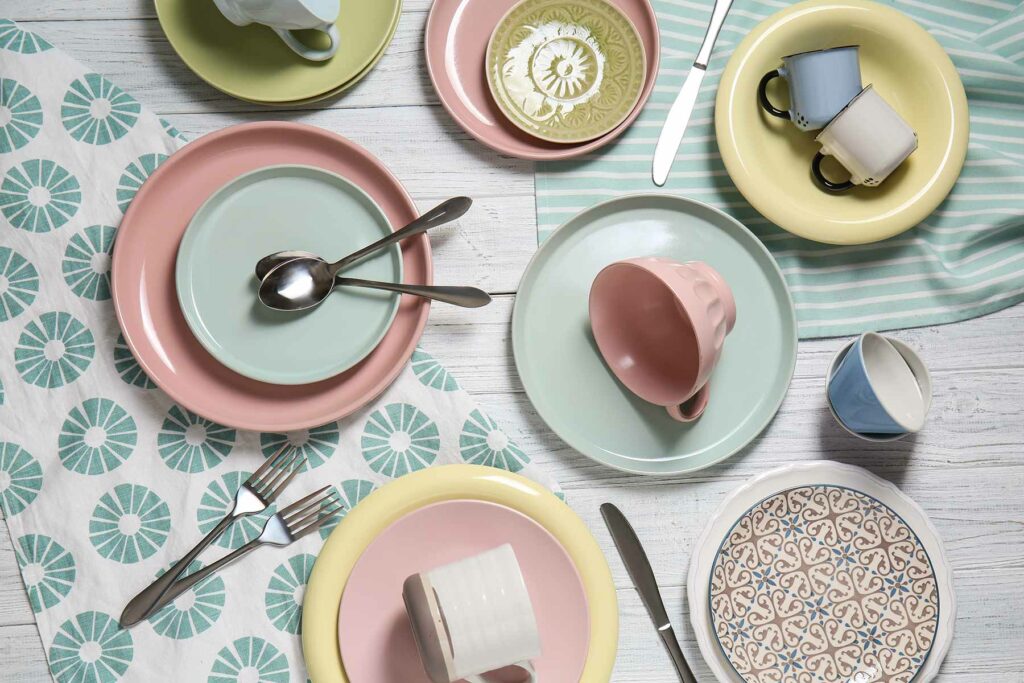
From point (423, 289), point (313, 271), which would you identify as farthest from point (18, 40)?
point (423, 289)

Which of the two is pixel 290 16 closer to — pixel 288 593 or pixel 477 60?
pixel 477 60

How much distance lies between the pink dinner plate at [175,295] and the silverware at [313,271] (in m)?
0.03

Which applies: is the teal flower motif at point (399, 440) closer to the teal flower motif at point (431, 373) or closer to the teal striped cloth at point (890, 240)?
the teal flower motif at point (431, 373)

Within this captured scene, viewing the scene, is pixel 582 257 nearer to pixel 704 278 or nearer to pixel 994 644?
pixel 704 278

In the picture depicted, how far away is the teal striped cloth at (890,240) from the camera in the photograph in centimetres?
91

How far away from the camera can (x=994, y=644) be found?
91 centimetres

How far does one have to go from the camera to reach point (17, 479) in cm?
86

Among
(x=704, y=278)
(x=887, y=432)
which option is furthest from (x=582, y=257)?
(x=887, y=432)

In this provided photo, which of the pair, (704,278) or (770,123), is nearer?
(704,278)

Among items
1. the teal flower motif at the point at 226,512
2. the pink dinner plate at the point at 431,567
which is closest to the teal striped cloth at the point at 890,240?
the pink dinner plate at the point at 431,567

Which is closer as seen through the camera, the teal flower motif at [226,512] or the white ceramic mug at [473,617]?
the white ceramic mug at [473,617]

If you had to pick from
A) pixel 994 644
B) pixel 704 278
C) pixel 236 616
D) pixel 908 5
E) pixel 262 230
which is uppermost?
pixel 908 5

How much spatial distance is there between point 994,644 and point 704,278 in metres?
0.55

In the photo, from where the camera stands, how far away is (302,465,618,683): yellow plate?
Answer: 32.3 inches
